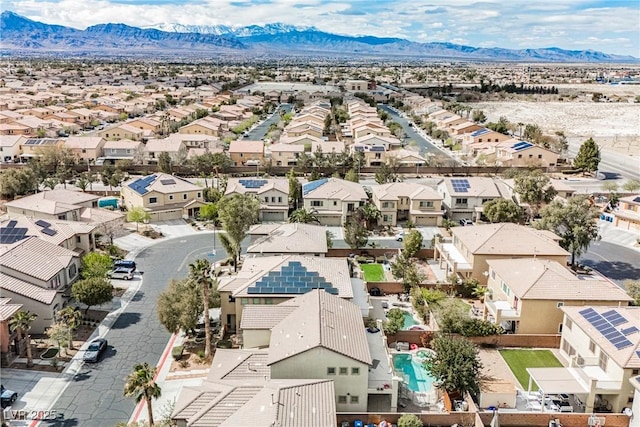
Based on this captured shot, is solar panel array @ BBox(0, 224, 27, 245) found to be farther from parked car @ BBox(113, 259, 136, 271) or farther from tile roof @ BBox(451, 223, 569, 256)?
tile roof @ BBox(451, 223, 569, 256)

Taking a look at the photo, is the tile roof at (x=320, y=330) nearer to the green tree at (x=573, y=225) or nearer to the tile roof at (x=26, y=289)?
the tile roof at (x=26, y=289)

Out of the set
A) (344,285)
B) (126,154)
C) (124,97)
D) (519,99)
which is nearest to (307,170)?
(126,154)

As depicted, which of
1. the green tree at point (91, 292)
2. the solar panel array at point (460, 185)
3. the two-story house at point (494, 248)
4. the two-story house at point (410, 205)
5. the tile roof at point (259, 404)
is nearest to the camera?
the tile roof at point (259, 404)

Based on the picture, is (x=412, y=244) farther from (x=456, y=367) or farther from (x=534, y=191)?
(x=456, y=367)

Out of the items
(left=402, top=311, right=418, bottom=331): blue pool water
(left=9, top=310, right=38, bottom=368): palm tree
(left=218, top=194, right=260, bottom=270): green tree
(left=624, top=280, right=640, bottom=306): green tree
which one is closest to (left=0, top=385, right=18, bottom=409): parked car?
(left=9, top=310, right=38, bottom=368): palm tree

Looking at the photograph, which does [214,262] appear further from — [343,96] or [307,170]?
[343,96]

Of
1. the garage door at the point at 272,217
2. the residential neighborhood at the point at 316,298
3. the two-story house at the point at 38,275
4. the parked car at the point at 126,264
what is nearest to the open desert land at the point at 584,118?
the residential neighborhood at the point at 316,298
